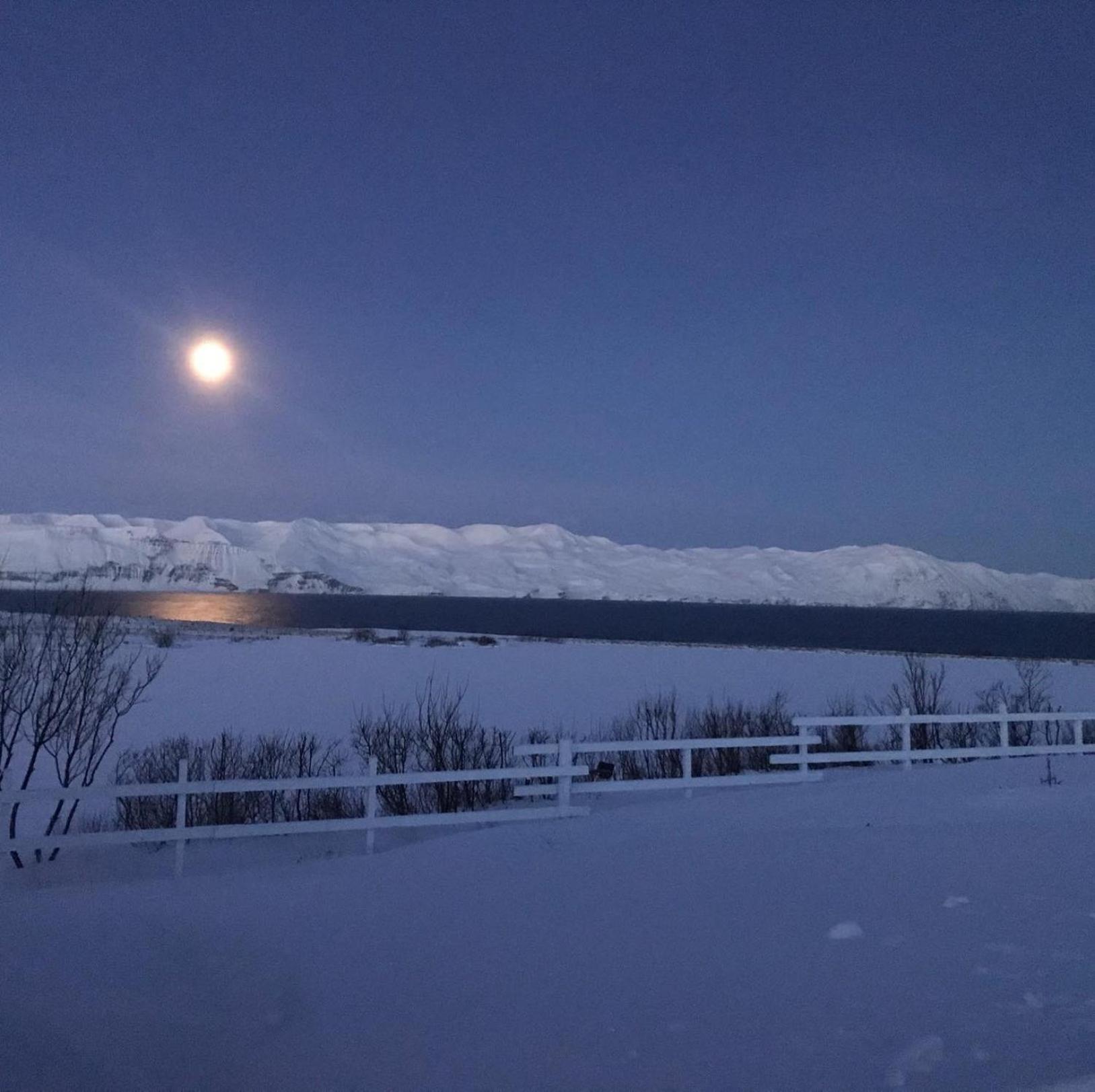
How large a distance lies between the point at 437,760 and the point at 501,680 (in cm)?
2556

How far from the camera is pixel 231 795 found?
13.0m

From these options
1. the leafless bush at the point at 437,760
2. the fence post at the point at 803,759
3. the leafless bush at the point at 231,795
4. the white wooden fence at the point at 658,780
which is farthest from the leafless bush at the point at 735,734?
the leafless bush at the point at 231,795

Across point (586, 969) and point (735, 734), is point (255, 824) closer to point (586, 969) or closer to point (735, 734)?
point (586, 969)

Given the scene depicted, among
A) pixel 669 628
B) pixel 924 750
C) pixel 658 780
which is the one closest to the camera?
pixel 658 780

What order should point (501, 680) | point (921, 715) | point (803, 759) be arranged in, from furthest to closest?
point (501, 680) → point (921, 715) → point (803, 759)

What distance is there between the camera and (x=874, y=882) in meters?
7.39

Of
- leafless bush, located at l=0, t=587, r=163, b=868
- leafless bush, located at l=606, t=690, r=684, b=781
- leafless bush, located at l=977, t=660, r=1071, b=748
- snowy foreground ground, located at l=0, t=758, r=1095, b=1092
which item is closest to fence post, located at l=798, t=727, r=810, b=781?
leafless bush, located at l=606, t=690, r=684, b=781

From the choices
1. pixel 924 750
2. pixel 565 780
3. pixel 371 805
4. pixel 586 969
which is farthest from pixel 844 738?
pixel 586 969

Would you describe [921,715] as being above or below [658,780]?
above

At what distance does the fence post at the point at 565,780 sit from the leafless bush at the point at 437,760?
307 centimetres

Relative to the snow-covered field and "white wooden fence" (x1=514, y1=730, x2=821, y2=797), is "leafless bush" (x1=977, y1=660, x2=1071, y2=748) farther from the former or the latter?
"white wooden fence" (x1=514, y1=730, x2=821, y2=797)

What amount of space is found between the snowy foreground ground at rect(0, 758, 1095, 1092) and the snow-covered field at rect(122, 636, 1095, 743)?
15971 mm

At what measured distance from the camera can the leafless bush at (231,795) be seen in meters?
12.9

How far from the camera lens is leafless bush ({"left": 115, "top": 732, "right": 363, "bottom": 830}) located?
42.4 ft
